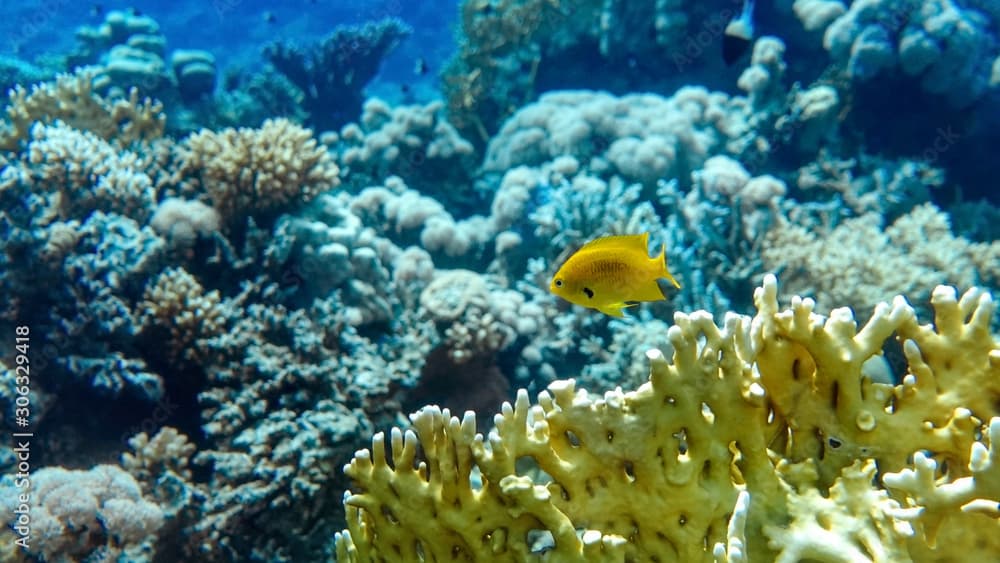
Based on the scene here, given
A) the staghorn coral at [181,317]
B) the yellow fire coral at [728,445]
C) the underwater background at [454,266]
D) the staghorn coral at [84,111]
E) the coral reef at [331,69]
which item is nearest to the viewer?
the yellow fire coral at [728,445]

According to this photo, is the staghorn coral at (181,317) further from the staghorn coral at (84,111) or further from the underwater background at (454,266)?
the staghorn coral at (84,111)

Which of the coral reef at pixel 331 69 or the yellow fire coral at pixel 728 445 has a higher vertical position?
the coral reef at pixel 331 69

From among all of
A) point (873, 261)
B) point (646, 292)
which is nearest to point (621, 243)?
point (646, 292)

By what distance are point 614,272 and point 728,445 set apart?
90 cm

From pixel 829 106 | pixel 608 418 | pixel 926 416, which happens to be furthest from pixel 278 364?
pixel 829 106

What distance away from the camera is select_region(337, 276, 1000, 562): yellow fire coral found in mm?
1810

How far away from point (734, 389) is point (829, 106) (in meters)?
8.64

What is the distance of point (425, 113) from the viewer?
9.93 metres

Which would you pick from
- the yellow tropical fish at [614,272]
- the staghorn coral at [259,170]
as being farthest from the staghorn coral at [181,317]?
the yellow tropical fish at [614,272]

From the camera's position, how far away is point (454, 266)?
766cm

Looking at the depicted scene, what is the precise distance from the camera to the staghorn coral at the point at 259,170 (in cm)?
527

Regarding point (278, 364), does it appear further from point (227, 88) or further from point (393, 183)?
point (227, 88)

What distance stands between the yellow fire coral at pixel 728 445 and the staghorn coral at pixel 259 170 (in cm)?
403

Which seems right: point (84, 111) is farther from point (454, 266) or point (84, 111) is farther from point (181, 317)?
point (454, 266)
